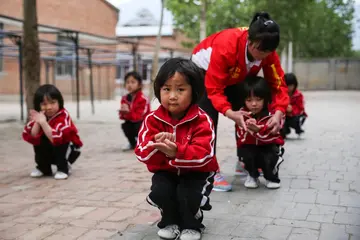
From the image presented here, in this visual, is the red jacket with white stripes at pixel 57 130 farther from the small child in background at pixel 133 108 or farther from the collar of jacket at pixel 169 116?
the small child in background at pixel 133 108

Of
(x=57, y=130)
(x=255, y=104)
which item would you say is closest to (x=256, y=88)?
(x=255, y=104)

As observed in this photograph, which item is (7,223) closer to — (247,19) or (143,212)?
(143,212)

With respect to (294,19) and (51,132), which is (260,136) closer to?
(51,132)

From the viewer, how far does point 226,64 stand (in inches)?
153

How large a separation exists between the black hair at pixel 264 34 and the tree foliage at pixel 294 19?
14.5 m

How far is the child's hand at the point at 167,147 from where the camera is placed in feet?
8.70

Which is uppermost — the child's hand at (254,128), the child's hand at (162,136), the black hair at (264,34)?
the black hair at (264,34)

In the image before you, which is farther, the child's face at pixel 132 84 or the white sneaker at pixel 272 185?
the child's face at pixel 132 84

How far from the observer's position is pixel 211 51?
4.02 meters

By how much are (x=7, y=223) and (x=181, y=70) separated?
1674 millimetres

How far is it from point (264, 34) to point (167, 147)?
4.77 ft

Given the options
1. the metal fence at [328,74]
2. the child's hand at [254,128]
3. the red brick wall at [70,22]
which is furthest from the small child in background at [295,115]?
the metal fence at [328,74]

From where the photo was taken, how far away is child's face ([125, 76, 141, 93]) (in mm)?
7000

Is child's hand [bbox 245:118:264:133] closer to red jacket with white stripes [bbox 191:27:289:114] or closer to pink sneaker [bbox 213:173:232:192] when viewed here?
red jacket with white stripes [bbox 191:27:289:114]
